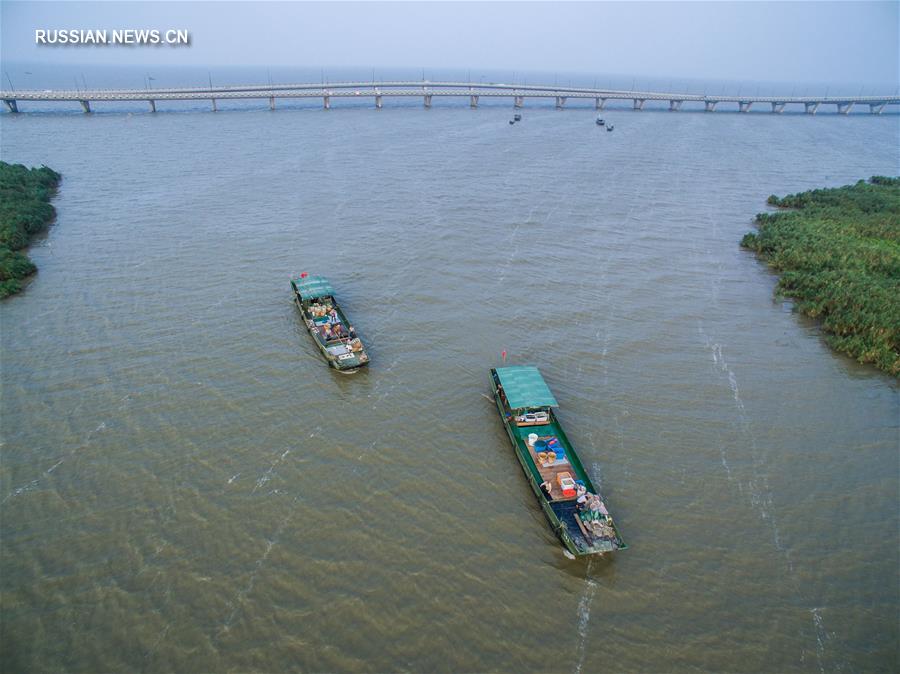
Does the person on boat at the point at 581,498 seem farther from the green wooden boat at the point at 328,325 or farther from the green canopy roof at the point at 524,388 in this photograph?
the green wooden boat at the point at 328,325

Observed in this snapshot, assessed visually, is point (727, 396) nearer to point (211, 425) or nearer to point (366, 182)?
point (211, 425)

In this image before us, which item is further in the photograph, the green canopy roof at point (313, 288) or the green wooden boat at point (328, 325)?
the green canopy roof at point (313, 288)

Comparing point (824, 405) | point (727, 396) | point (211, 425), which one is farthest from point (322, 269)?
point (824, 405)

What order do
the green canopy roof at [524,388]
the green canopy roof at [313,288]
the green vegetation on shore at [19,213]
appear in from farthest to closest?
1. the green vegetation on shore at [19,213]
2. the green canopy roof at [313,288]
3. the green canopy roof at [524,388]

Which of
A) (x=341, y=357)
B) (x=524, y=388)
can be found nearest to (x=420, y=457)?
(x=524, y=388)

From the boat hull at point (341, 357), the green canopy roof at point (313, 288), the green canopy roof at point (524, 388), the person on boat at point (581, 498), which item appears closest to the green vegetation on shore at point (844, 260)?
the green canopy roof at point (524, 388)

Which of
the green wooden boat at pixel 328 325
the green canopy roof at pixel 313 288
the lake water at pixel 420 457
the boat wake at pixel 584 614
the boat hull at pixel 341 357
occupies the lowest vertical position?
the boat wake at pixel 584 614

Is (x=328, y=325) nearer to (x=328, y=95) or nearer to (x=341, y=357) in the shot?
(x=341, y=357)
